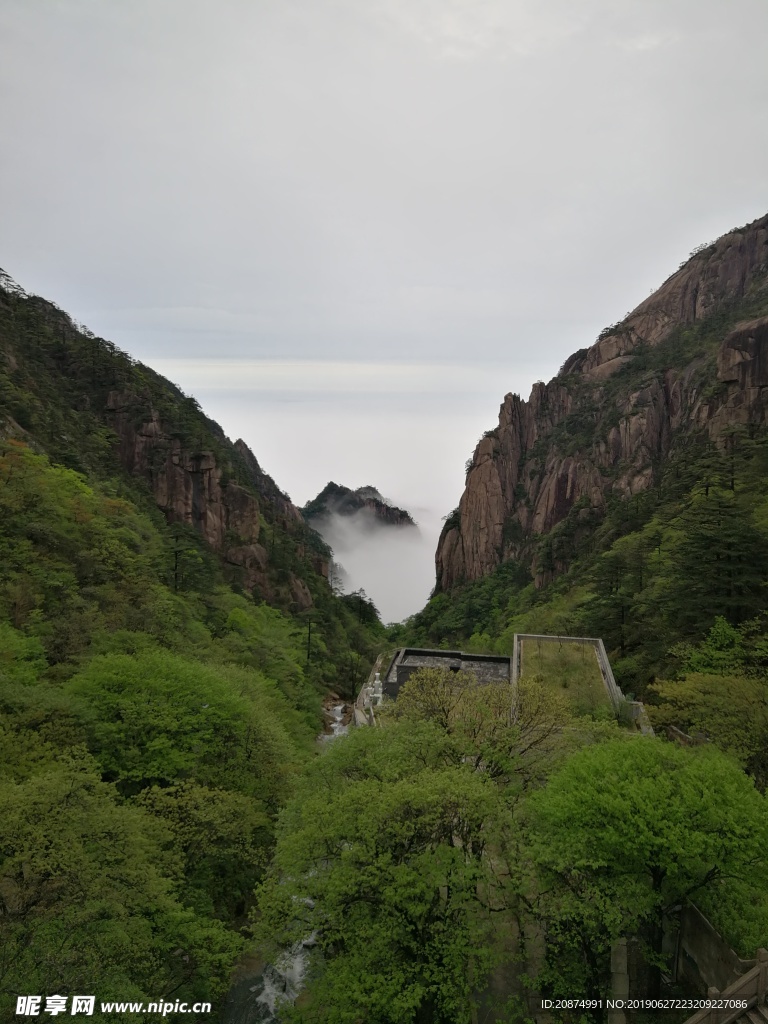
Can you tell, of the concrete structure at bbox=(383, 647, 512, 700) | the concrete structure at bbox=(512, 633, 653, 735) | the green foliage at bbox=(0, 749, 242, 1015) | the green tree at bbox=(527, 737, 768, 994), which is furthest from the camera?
the concrete structure at bbox=(383, 647, 512, 700)

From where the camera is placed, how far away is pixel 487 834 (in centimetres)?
1343

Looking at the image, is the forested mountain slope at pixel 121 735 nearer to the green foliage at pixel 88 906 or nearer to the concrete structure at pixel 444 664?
the green foliage at pixel 88 906

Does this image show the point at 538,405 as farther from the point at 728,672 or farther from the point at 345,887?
the point at 345,887

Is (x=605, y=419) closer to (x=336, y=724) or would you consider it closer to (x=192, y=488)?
(x=192, y=488)

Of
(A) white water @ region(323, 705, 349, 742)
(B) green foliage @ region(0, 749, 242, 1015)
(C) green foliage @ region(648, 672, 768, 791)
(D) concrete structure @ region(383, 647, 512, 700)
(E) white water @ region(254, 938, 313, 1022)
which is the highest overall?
(C) green foliage @ region(648, 672, 768, 791)

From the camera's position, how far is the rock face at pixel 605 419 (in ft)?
261

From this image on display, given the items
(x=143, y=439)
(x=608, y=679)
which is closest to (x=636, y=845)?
(x=608, y=679)

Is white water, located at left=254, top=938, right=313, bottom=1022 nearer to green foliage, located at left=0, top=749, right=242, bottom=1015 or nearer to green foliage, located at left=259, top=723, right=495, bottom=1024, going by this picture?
green foliage, located at left=0, top=749, right=242, bottom=1015

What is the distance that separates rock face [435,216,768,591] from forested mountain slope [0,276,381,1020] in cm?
4834

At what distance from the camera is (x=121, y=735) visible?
1934cm

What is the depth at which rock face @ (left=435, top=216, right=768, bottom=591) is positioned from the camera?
261ft

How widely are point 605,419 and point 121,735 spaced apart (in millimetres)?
90562

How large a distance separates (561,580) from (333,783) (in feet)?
180

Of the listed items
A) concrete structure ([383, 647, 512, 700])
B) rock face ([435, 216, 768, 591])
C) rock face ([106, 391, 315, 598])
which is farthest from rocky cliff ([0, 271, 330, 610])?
rock face ([435, 216, 768, 591])
